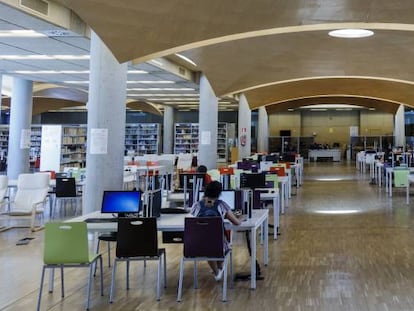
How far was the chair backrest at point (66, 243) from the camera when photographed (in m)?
3.76

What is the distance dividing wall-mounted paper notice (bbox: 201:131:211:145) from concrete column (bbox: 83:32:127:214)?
Result: 775 centimetres

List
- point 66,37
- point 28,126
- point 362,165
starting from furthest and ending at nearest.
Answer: point 362,165 → point 28,126 → point 66,37

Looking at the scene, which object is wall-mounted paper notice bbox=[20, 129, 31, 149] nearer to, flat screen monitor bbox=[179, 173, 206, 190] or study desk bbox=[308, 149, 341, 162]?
flat screen monitor bbox=[179, 173, 206, 190]

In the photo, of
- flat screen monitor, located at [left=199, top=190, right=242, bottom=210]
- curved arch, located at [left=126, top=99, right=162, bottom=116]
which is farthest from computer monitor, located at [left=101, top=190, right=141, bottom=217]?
curved arch, located at [left=126, top=99, right=162, bottom=116]

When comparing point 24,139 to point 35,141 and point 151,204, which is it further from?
point 151,204

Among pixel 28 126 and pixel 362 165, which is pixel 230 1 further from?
pixel 362 165

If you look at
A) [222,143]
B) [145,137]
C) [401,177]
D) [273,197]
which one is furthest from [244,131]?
[273,197]

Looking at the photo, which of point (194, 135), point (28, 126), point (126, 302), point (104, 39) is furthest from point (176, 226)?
point (194, 135)

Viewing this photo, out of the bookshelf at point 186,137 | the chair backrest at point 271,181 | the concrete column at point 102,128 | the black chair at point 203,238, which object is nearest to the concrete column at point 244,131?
the bookshelf at point 186,137

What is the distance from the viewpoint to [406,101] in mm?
24906

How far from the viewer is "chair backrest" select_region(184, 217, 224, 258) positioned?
405 cm

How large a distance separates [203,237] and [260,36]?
768cm

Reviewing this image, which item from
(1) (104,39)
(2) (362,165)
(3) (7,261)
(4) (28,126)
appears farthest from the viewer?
(2) (362,165)

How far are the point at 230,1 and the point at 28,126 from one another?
9719mm
